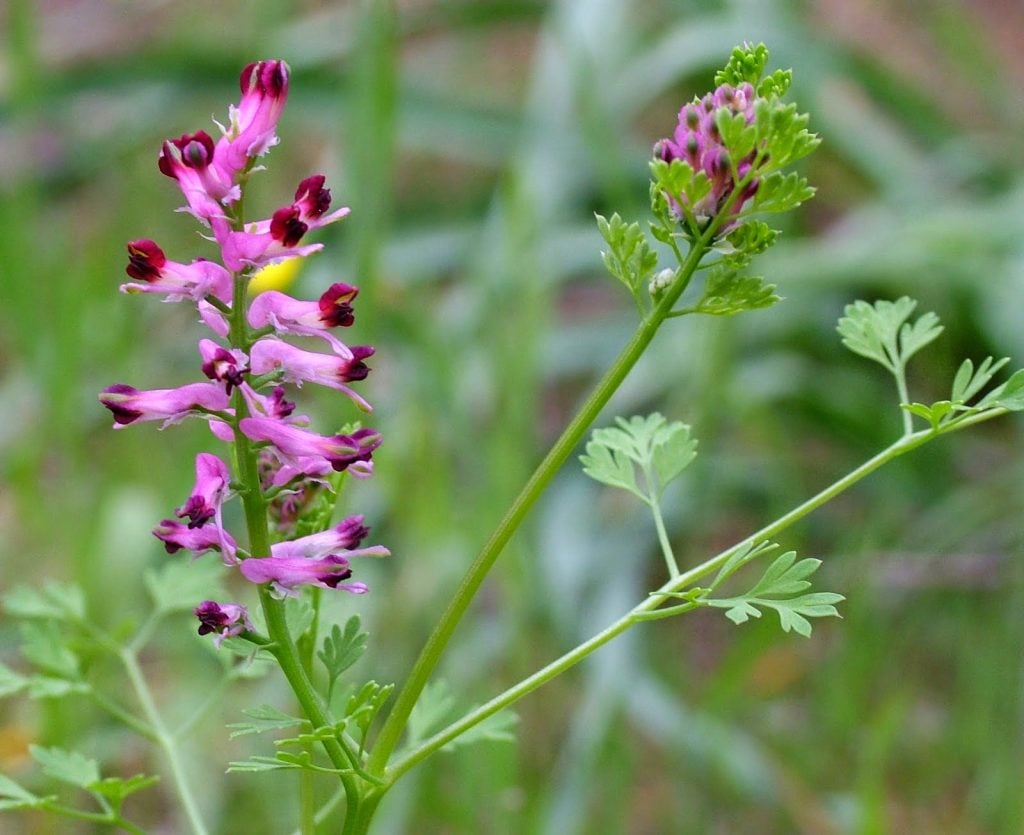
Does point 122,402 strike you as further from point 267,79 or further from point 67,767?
point 67,767

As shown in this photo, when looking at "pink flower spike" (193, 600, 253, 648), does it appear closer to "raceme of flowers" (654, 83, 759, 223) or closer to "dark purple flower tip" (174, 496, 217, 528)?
"dark purple flower tip" (174, 496, 217, 528)

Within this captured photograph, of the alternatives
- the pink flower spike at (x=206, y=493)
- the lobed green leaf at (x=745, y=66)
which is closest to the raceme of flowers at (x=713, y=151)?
the lobed green leaf at (x=745, y=66)

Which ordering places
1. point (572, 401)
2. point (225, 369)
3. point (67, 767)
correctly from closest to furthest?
point (225, 369), point (67, 767), point (572, 401)

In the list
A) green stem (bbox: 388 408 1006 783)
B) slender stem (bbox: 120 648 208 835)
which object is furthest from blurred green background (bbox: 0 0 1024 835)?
green stem (bbox: 388 408 1006 783)

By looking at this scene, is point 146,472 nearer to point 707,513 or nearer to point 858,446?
point 707,513

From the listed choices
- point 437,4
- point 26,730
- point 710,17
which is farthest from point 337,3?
point 26,730

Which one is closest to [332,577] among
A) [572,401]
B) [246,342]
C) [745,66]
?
[246,342]
